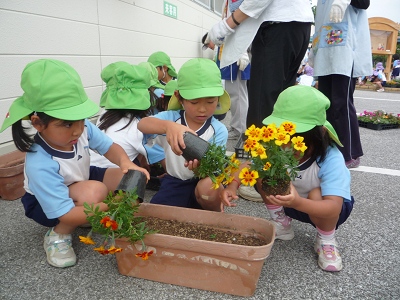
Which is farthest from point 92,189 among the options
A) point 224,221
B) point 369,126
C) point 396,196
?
point 369,126

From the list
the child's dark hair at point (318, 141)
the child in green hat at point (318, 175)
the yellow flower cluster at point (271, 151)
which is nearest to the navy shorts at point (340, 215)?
the child in green hat at point (318, 175)

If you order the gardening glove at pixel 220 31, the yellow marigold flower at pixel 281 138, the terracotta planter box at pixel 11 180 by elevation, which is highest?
the gardening glove at pixel 220 31

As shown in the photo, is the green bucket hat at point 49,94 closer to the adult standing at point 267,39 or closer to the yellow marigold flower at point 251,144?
the yellow marigold flower at point 251,144

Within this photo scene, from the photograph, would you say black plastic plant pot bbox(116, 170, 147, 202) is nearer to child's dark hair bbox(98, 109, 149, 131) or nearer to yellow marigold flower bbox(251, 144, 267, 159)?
yellow marigold flower bbox(251, 144, 267, 159)

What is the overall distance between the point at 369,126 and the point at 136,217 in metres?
5.10

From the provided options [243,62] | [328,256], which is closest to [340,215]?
[328,256]

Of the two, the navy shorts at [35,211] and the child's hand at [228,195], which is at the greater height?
the child's hand at [228,195]

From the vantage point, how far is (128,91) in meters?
2.47

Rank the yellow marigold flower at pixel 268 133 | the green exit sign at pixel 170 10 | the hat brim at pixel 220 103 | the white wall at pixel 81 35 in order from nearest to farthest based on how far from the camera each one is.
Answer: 1. the yellow marigold flower at pixel 268 133
2. the hat brim at pixel 220 103
3. the white wall at pixel 81 35
4. the green exit sign at pixel 170 10

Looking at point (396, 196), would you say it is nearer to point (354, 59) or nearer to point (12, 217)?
point (354, 59)

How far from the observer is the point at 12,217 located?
228cm

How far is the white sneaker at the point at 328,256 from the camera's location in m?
1.78

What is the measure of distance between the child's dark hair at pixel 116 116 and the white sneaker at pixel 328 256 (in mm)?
1485

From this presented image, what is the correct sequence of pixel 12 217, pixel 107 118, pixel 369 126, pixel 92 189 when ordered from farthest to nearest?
pixel 369 126
pixel 107 118
pixel 12 217
pixel 92 189
